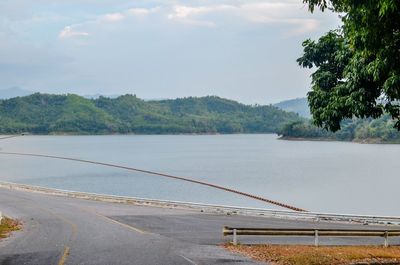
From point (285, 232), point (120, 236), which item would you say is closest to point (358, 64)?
point (285, 232)

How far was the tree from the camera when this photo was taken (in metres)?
15.4

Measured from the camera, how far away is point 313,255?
2105cm

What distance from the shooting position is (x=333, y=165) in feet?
499

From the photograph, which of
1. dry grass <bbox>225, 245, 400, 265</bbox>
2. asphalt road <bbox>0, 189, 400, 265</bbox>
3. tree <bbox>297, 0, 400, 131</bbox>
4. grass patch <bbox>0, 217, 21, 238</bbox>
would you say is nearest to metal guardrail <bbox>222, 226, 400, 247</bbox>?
dry grass <bbox>225, 245, 400, 265</bbox>

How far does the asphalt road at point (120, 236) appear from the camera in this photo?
20844mm

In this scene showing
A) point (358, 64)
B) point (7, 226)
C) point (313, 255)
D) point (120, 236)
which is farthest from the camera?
point (7, 226)

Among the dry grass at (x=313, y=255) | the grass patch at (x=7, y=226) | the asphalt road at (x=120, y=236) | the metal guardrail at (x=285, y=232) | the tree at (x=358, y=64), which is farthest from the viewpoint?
the grass patch at (x=7, y=226)

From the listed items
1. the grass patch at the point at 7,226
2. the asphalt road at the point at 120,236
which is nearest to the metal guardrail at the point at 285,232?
the asphalt road at the point at 120,236

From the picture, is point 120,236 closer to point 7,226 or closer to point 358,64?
point 7,226

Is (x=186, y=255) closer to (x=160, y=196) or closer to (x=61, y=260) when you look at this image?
(x=61, y=260)

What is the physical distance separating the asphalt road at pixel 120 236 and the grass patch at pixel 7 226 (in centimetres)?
57

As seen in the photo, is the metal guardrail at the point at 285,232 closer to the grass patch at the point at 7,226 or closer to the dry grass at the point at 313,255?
the dry grass at the point at 313,255

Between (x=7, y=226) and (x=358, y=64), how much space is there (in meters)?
22.5

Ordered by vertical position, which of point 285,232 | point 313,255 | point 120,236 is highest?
point 285,232
